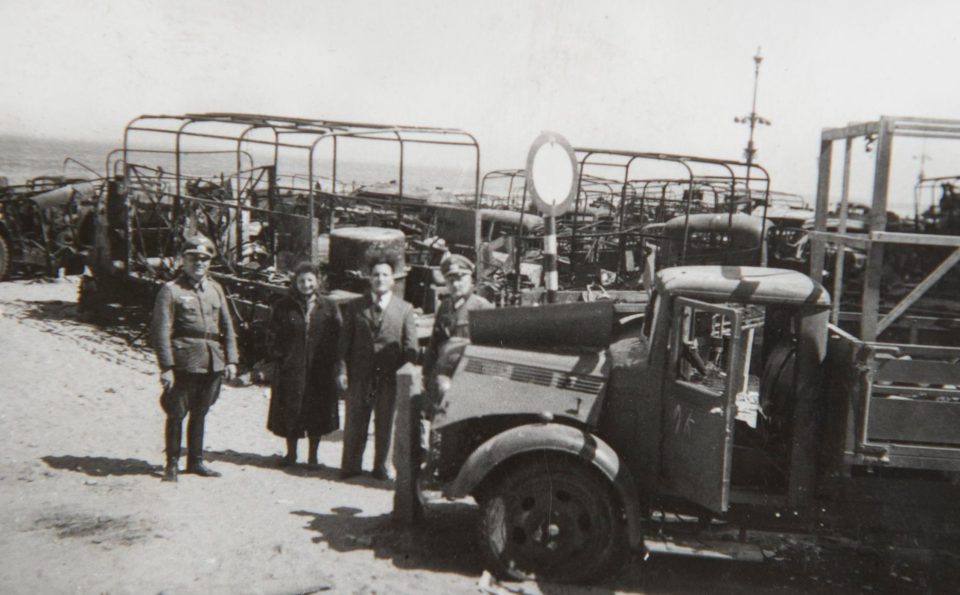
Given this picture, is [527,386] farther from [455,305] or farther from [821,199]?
[821,199]

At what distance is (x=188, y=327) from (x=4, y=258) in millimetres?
12210

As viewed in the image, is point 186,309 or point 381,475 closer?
point 186,309

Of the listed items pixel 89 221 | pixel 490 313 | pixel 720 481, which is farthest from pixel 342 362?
pixel 89 221

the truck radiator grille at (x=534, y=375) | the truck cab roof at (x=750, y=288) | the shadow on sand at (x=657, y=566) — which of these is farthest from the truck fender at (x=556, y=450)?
the truck cab roof at (x=750, y=288)

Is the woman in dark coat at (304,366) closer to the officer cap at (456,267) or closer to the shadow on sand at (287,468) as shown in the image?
the shadow on sand at (287,468)

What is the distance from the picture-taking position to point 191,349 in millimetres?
6195

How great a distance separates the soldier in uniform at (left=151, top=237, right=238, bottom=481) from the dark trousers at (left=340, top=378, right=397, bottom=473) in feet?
3.28

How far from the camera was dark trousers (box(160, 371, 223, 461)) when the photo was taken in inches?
244

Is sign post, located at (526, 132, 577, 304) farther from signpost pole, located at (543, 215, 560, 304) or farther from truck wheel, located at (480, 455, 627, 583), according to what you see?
truck wheel, located at (480, 455, 627, 583)

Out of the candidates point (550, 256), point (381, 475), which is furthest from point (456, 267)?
point (381, 475)

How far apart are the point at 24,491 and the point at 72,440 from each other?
141 centimetres

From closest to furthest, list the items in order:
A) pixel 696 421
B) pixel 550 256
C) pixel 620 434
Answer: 1. pixel 696 421
2. pixel 620 434
3. pixel 550 256

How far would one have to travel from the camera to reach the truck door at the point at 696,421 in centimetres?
437

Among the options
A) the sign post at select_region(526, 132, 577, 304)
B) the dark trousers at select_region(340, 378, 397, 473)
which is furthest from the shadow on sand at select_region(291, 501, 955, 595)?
the sign post at select_region(526, 132, 577, 304)
